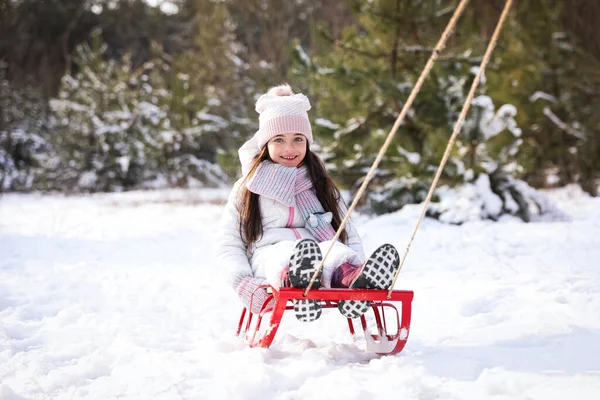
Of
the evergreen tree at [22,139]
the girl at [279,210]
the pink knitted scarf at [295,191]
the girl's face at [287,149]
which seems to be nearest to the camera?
the girl at [279,210]

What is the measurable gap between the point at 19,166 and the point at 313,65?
36.9 ft

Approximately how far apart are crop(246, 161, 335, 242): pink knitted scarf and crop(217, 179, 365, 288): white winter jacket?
0.15ft

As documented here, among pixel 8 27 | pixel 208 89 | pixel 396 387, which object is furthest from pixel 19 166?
pixel 396 387

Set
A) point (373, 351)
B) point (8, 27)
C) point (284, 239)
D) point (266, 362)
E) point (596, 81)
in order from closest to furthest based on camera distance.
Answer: point (266, 362), point (373, 351), point (284, 239), point (596, 81), point (8, 27)

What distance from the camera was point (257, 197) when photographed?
9.82 ft

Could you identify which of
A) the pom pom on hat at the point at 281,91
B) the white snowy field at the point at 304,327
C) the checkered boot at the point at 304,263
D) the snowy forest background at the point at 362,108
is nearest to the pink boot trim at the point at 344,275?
the checkered boot at the point at 304,263

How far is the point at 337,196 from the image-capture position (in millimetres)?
3146

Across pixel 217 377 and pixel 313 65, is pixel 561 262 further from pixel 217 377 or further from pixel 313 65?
pixel 313 65

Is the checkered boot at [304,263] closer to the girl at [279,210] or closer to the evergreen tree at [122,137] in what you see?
the girl at [279,210]

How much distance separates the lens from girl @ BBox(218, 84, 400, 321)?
2.67m

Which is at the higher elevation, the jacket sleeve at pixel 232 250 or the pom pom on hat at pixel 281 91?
the pom pom on hat at pixel 281 91

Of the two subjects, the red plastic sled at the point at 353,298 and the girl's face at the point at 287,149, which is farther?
the girl's face at the point at 287,149

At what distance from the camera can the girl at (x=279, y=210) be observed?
105 inches

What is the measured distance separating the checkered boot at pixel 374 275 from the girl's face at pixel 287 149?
0.79 meters
